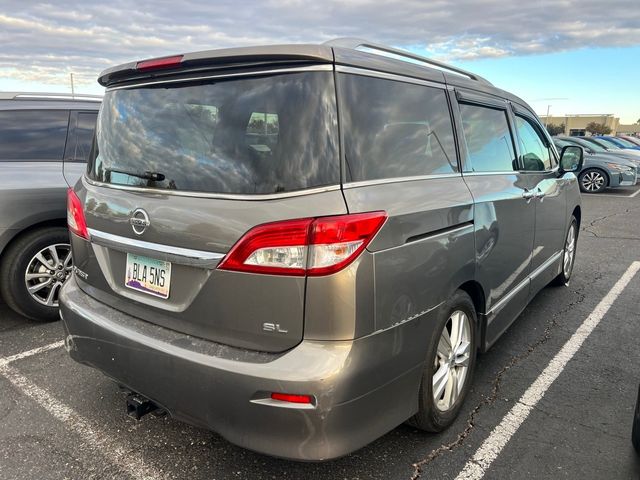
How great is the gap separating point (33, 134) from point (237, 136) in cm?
318

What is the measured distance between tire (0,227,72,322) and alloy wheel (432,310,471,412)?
128 inches

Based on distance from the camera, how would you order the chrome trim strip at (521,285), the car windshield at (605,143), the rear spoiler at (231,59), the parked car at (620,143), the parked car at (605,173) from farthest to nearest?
the parked car at (620,143) < the car windshield at (605,143) < the parked car at (605,173) < the chrome trim strip at (521,285) < the rear spoiler at (231,59)

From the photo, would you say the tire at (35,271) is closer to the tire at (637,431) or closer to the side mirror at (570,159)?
the tire at (637,431)

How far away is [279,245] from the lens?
6.24 ft

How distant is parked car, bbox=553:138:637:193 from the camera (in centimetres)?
1432

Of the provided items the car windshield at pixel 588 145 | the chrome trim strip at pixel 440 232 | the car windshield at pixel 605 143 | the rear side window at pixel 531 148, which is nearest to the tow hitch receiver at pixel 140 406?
the chrome trim strip at pixel 440 232

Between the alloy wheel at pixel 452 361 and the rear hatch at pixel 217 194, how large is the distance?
103 cm

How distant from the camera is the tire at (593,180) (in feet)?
47.6

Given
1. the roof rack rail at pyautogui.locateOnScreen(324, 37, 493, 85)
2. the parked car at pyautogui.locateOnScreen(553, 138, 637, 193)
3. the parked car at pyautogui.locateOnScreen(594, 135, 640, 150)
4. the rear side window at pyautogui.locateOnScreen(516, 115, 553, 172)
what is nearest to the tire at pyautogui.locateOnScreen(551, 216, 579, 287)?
the rear side window at pyautogui.locateOnScreen(516, 115, 553, 172)

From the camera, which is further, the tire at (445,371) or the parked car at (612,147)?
the parked car at (612,147)

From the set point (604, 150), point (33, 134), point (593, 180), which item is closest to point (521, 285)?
point (33, 134)

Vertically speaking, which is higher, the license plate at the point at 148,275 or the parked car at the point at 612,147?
the parked car at the point at 612,147

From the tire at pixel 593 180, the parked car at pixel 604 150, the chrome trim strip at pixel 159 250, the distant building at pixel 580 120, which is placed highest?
the distant building at pixel 580 120

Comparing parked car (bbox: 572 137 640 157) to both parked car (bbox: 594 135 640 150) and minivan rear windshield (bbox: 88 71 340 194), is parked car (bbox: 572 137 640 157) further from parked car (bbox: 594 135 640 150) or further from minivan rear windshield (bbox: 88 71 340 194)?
minivan rear windshield (bbox: 88 71 340 194)
